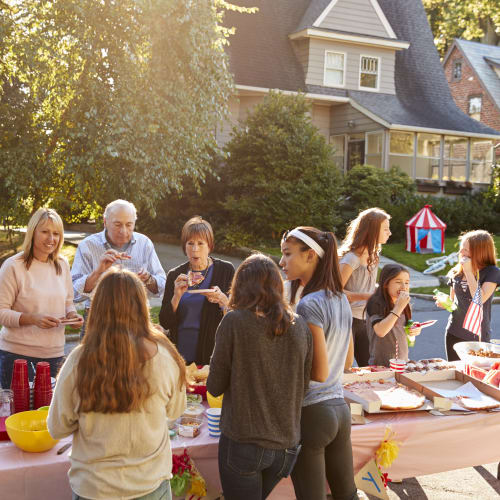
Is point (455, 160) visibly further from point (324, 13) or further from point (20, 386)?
point (20, 386)

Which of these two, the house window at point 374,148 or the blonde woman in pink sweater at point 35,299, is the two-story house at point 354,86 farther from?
the blonde woman in pink sweater at point 35,299

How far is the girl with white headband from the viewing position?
303cm

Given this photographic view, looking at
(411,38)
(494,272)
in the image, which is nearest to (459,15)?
(411,38)

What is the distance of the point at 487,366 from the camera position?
456cm

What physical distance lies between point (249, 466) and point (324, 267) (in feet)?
3.62

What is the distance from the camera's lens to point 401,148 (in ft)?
78.6

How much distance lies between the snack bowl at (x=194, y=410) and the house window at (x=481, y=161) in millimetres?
25219

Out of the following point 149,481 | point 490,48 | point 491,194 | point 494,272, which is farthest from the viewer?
point 490,48

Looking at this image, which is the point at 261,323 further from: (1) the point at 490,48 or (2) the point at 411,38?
(1) the point at 490,48

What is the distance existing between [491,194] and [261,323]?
24.0 m

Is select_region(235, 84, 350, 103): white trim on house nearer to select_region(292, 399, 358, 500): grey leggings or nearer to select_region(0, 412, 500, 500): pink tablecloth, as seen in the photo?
select_region(0, 412, 500, 500): pink tablecloth

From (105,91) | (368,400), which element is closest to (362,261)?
(368,400)

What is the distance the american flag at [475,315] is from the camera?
5297mm

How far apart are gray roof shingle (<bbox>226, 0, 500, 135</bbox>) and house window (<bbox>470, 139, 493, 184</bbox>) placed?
1446 mm
